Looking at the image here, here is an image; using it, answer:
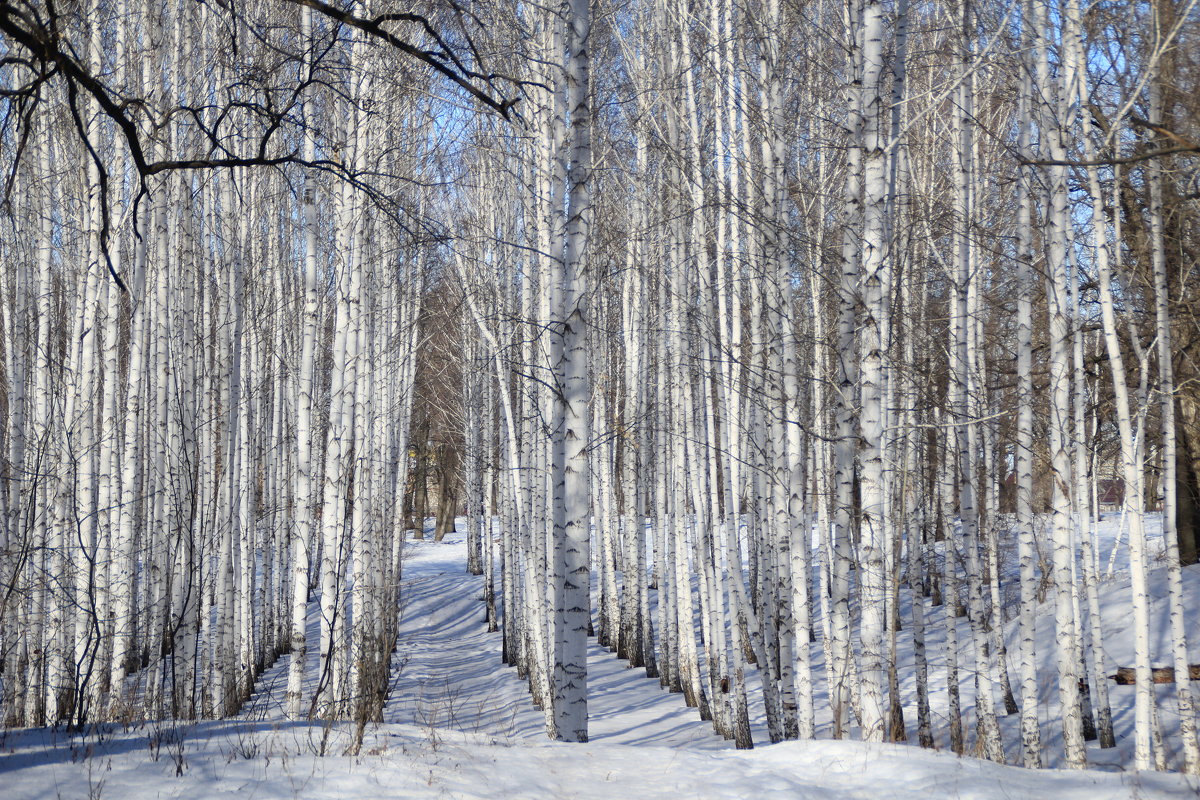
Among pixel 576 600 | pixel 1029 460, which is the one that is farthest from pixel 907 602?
pixel 576 600

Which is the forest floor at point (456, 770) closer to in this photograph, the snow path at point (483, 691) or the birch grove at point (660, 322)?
the birch grove at point (660, 322)

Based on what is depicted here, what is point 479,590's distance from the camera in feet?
82.5

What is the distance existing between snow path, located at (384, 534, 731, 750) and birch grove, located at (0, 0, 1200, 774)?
615mm

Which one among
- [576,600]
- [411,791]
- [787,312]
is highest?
[787,312]

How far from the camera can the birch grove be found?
629cm

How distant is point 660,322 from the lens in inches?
518

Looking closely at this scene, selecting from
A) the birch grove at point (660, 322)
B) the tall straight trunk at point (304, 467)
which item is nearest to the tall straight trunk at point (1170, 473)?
the birch grove at point (660, 322)

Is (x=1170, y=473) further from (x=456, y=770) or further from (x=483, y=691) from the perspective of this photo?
(x=483, y=691)

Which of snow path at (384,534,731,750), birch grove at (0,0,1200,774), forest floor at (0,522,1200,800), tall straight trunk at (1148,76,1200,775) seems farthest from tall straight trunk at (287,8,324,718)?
tall straight trunk at (1148,76,1200,775)

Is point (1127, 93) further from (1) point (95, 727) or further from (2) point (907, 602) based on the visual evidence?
(2) point (907, 602)

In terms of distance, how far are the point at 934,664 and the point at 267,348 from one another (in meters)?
12.9

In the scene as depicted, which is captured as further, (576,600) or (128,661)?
(128,661)

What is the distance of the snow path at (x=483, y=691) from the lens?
1012cm

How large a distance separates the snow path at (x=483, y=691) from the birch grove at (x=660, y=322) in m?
0.62
